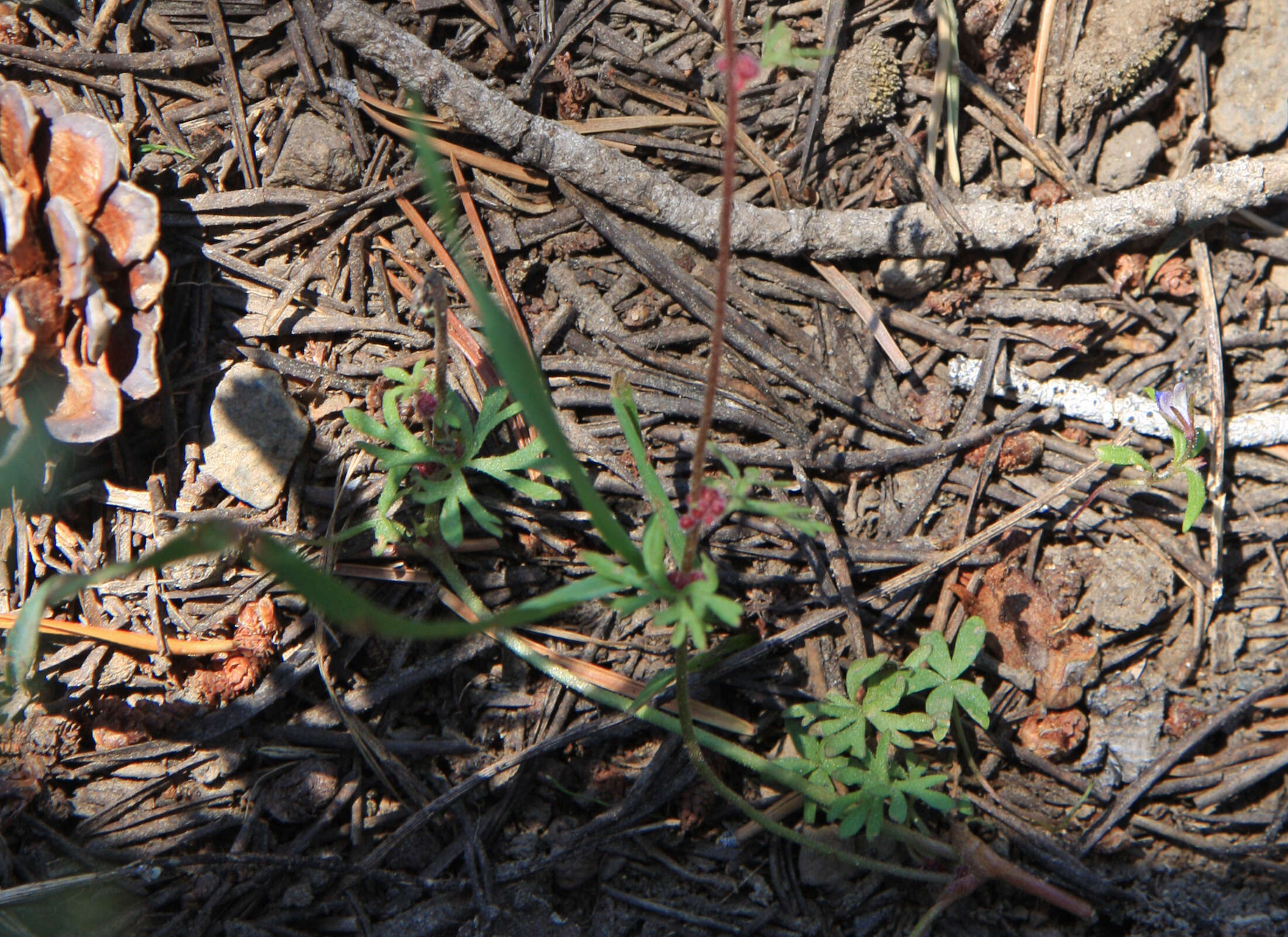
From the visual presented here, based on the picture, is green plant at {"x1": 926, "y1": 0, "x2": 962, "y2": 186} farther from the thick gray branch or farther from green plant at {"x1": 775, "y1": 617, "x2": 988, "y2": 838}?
green plant at {"x1": 775, "y1": 617, "x2": 988, "y2": 838}

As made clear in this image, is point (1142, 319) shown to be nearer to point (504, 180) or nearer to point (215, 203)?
point (504, 180)

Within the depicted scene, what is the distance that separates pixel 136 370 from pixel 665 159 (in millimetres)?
1654

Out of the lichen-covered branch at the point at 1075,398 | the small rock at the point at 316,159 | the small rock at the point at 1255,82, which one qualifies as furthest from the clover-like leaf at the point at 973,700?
the small rock at the point at 316,159

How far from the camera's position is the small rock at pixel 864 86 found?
2.64 meters

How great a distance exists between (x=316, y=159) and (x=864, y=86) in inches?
66.2

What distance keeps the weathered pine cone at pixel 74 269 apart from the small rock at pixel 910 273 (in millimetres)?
2104

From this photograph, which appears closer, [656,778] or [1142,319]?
[656,778]

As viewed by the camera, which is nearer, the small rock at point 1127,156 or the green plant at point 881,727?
the green plant at point 881,727

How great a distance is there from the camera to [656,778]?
2.43 meters

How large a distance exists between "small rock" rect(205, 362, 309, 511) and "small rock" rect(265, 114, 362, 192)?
64cm

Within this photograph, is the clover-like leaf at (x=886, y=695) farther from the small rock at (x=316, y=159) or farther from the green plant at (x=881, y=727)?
the small rock at (x=316, y=159)

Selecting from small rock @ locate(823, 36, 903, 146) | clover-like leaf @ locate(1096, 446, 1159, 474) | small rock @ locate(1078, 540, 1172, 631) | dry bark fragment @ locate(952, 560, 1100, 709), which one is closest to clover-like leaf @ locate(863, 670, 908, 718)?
dry bark fragment @ locate(952, 560, 1100, 709)

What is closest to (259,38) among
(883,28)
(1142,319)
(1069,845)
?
(883,28)

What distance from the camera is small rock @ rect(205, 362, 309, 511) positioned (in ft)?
8.07
